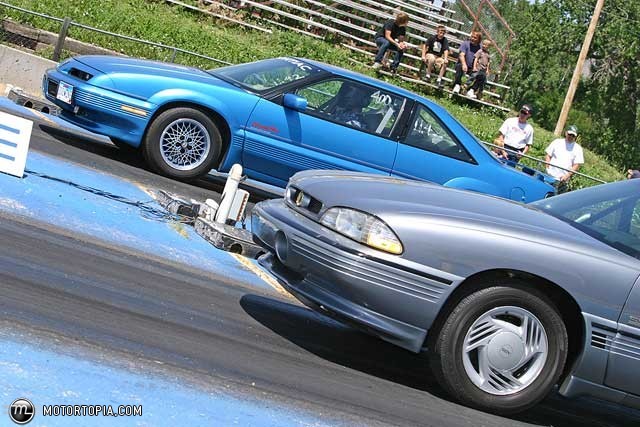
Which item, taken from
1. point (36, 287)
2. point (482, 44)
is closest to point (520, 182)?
point (36, 287)

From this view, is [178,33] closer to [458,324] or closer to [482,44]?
[482,44]

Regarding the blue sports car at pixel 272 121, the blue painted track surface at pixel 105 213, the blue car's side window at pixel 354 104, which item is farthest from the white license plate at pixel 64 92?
the blue car's side window at pixel 354 104

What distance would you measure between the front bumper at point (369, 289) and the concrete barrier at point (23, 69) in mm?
11249

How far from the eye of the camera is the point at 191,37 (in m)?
22.7

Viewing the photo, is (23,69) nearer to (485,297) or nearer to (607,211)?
(607,211)

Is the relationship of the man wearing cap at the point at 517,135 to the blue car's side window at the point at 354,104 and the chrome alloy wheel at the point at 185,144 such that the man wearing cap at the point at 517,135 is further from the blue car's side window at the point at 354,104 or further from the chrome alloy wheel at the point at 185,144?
the chrome alloy wheel at the point at 185,144

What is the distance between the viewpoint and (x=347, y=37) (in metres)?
27.2

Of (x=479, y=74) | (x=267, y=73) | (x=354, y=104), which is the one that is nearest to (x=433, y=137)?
(x=354, y=104)

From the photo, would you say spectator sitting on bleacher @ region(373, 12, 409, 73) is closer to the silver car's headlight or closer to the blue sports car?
the blue sports car

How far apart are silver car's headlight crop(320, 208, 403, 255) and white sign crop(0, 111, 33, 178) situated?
11.8ft

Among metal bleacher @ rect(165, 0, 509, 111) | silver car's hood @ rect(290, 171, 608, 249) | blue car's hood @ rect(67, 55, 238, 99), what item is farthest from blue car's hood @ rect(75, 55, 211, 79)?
metal bleacher @ rect(165, 0, 509, 111)

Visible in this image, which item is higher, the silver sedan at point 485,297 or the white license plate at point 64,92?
the silver sedan at point 485,297

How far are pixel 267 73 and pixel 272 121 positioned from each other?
72cm

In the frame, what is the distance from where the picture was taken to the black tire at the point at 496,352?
5727 millimetres
